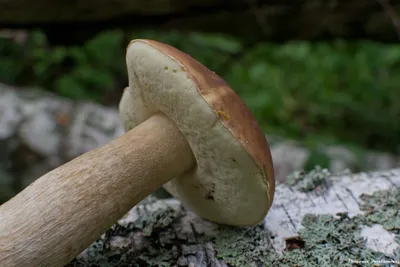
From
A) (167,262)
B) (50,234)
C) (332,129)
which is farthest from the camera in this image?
(332,129)

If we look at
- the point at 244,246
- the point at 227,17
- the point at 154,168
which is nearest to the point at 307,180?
the point at 244,246

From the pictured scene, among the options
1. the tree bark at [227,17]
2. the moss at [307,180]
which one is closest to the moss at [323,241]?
the moss at [307,180]

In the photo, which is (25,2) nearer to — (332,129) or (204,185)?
(204,185)

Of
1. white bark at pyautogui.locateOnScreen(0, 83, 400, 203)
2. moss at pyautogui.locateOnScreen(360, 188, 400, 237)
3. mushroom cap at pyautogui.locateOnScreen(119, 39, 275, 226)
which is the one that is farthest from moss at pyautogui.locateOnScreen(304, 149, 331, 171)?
mushroom cap at pyautogui.locateOnScreen(119, 39, 275, 226)

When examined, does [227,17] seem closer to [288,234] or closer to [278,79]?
[278,79]

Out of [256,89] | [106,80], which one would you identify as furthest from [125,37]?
[256,89]

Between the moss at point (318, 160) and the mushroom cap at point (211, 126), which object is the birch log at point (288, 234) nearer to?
the mushroom cap at point (211, 126)

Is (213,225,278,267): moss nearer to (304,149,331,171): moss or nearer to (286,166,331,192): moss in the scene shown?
(286,166,331,192): moss
